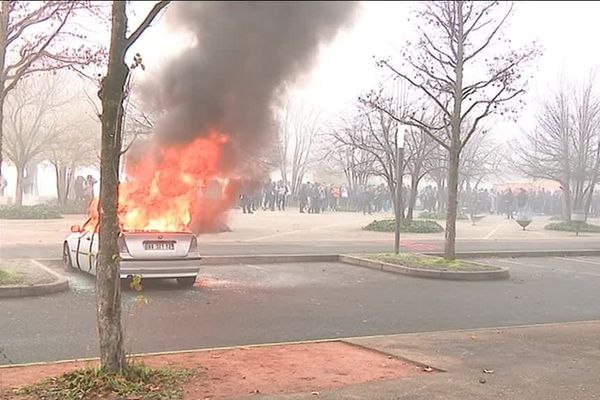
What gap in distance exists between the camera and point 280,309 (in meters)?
7.97

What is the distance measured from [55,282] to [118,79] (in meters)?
5.07

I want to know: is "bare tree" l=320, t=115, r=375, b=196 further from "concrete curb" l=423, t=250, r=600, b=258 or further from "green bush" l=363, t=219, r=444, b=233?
"concrete curb" l=423, t=250, r=600, b=258

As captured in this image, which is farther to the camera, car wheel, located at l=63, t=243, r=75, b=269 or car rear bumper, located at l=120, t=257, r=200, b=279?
car wheel, located at l=63, t=243, r=75, b=269

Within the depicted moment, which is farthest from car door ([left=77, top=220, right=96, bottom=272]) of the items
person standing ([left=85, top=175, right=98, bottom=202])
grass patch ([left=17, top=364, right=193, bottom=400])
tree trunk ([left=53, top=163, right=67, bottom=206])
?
tree trunk ([left=53, top=163, right=67, bottom=206])

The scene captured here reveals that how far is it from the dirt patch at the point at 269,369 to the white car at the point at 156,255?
11.5ft

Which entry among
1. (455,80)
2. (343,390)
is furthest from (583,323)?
(455,80)

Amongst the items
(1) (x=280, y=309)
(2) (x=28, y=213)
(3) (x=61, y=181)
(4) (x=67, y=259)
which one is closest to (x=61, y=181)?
(3) (x=61, y=181)

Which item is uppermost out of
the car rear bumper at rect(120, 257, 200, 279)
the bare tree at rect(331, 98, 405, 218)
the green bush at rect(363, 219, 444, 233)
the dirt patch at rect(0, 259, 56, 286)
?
the bare tree at rect(331, 98, 405, 218)

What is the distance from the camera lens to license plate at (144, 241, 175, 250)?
893 centimetres

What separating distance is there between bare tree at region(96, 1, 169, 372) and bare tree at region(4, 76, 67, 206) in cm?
2118

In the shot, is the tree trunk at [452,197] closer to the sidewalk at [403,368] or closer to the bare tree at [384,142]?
the bare tree at [384,142]

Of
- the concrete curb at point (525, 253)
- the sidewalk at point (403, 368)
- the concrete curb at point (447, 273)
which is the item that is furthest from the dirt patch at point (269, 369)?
the concrete curb at point (525, 253)

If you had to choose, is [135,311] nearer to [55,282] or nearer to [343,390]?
[55,282]

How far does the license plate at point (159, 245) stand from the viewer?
29.3 ft
